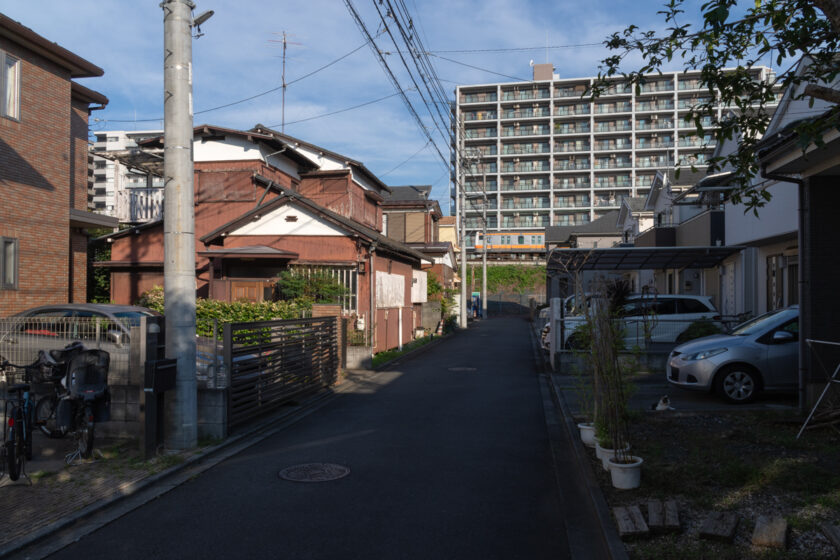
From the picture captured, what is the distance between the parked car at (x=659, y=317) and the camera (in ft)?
48.5

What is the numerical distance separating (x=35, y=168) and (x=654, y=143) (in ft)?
239

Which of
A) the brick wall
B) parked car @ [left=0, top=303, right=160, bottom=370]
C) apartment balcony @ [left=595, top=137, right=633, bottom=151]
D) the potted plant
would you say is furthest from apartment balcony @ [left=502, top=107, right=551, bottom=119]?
the potted plant

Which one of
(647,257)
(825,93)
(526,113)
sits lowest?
(647,257)

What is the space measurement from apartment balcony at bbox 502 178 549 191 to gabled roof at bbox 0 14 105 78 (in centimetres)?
6813

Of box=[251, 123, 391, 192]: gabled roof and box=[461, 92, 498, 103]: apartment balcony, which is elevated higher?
box=[461, 92, 498, 103]: apartment balcony

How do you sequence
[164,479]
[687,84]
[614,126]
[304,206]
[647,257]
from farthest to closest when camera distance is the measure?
[614,126] < [687,84] < [647,257] < [304,206] < [164,479]

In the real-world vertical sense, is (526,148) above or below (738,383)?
above

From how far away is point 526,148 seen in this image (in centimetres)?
8025

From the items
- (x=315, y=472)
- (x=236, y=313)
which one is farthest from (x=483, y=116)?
(x=315, y=472)

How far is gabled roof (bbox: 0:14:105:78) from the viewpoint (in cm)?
1280

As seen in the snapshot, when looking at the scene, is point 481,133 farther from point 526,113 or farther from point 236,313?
point 236,313

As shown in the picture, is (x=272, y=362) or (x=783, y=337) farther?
(x=783, y=337)

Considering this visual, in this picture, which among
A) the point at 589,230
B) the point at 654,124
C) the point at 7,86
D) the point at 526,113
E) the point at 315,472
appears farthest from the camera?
the point at 526,113

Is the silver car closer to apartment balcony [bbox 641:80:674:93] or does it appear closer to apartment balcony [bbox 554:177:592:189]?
apartment balcony [bbox 554:177:592:189]
